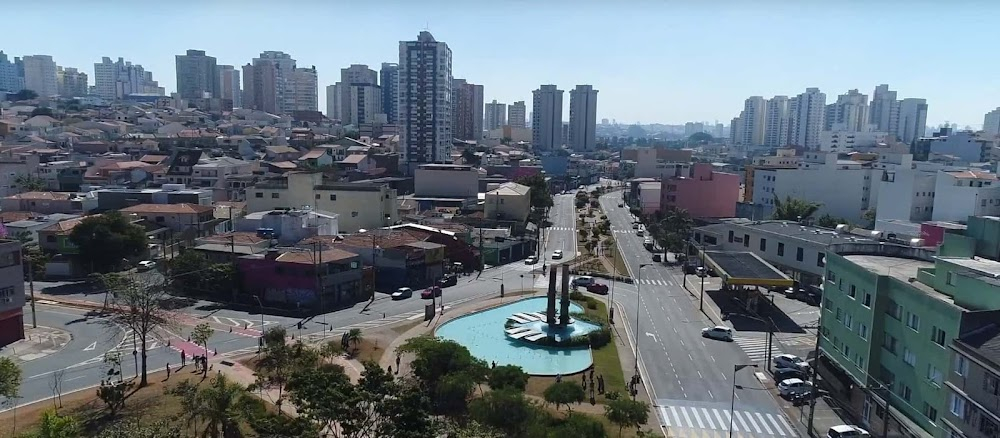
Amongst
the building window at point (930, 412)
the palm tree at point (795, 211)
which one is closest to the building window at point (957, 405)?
the building window at point (930, 412)

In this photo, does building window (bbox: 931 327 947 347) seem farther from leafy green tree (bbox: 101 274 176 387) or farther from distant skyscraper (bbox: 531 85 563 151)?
distant skyscraper (bbox: 531 85 563 151)

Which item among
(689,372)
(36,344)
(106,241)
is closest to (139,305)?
(36,344)

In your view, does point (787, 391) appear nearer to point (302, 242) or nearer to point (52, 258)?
point (302, 242)

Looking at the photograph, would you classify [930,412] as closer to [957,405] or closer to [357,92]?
[957,405]

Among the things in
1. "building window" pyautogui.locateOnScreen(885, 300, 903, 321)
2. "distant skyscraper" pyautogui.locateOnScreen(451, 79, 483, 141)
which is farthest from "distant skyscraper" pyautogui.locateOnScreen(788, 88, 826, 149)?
"building window" pyautogui.locateOnScreen(885, 300, 903, 321)

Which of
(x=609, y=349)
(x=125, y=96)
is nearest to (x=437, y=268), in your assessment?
(x=609, y=349)

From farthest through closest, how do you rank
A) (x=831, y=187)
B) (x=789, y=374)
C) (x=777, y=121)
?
(x=777, y=121) → (x=831, y=187) → (x=789, y=374)

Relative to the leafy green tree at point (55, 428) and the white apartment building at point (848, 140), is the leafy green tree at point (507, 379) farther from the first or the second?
the white apartment building at point (848, 140)
